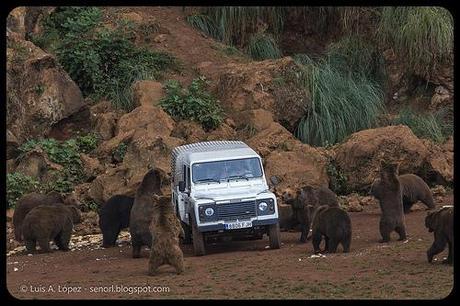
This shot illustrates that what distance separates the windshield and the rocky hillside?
367 centimetres

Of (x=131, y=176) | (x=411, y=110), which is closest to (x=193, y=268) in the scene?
(x=131, y=176)

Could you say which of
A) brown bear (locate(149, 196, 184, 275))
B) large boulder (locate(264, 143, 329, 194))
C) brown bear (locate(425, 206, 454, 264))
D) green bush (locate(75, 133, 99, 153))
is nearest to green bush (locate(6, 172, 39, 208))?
green bush (locate(75, 133, 99, 153))

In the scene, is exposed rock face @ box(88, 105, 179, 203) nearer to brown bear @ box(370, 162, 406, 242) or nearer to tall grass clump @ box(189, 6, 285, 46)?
brown bear @ box(370, 162, 406, 242)

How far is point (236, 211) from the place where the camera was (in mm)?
16484

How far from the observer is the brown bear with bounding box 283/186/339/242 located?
1739 cm

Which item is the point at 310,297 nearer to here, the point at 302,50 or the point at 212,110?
the point at 212,110

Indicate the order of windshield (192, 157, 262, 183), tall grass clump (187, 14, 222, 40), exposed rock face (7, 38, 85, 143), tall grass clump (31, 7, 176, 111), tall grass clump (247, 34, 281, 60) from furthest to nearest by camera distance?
tall grass clump (187, 14, 222, 40) < tall grass clump (247, 34, 281, 60) < tall grass clump (31, 7, 176, 111) < exposed rock face (7, 38, 85, 143) < windshield (192, 157, 262, 183)

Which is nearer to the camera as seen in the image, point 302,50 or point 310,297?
point 310,297

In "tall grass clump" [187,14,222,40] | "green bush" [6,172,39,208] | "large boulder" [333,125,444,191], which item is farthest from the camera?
"tall grass clump" [187,14,222,40]

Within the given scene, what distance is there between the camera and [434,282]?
1287 cm

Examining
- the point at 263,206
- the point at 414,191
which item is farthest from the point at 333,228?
the point at 414,191

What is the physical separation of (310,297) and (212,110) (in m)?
12.3

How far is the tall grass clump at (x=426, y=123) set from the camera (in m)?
25.0
